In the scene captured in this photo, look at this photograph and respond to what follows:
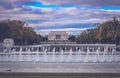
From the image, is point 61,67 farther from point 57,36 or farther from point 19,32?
point 19,32

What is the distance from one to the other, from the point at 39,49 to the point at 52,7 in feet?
2.94

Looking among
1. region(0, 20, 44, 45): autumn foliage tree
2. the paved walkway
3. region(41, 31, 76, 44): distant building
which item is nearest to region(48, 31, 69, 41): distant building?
region(41, 31, 76, 44): distant building

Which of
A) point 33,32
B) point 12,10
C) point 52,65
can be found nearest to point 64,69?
point 52,65

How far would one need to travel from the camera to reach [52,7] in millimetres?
9031
